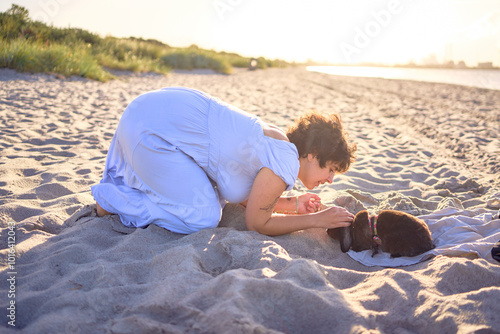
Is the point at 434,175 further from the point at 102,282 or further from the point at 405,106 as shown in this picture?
the point at 405,106

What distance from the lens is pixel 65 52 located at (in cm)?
935

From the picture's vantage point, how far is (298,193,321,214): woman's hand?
2.77 meters

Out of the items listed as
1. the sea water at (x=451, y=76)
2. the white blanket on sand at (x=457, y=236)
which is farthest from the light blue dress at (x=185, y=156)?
the sea water at (x=451, y=76)

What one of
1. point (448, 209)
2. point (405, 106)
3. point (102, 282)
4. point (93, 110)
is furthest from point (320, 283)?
point (405, 106)

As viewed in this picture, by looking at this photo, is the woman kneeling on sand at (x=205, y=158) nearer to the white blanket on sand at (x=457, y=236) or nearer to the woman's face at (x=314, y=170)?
the woman's face at (x=314, y=170)

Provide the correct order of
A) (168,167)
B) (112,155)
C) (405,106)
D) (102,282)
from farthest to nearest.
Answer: (405,106) < (112,155) < (168,167) < (102,282)

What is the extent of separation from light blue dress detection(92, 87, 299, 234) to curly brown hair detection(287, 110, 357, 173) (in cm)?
13

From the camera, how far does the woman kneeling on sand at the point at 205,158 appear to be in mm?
2238

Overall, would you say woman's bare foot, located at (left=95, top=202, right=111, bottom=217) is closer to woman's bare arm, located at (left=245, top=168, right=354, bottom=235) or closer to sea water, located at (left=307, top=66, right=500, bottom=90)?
woman's bare arm, located at (left=245, top=168, right=354, bottom=235)

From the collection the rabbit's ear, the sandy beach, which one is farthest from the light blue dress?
the rabbit's ear

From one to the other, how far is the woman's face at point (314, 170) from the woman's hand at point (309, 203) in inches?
16.9

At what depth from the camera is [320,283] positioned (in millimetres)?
1635

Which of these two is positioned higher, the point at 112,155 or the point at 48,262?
the point at 112,155

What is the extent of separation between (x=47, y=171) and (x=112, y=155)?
3.56ft
